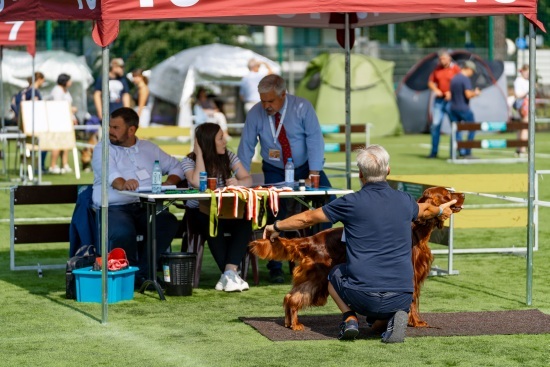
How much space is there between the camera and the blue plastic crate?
9406 millimetres

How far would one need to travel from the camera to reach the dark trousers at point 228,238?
1023cm

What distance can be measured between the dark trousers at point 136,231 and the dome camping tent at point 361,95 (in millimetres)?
21172

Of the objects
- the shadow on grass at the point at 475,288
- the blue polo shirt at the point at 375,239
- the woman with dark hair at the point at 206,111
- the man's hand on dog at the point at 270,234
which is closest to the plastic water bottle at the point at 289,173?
the shadow on grass at the point at 475,288

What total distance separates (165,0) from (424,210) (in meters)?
2.16

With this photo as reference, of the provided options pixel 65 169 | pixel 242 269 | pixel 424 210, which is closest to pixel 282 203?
pixel 242 269

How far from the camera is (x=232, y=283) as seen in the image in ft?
32.9

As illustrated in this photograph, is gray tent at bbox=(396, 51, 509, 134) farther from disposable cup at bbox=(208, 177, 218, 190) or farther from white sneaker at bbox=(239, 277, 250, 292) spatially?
disposable cup at bbox=(208, 177, 218, 190)

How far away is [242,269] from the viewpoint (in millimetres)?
10539

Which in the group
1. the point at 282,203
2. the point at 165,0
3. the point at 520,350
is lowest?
the point at 520,350

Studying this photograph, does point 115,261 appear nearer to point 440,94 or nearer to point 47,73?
point 440,94


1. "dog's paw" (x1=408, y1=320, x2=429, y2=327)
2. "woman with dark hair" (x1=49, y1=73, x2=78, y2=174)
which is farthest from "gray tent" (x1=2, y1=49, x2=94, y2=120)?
"dog's paw" (x1=408, y1=320, x2=429, y2=327)

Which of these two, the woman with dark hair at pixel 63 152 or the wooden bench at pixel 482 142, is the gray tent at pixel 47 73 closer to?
the woman with dark hair at pixel 63 152

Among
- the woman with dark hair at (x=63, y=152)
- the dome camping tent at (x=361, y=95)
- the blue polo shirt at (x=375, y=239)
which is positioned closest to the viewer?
the blue polo shirt at (x=375, y=239)

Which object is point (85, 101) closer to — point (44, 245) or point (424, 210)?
point (44, 245)
